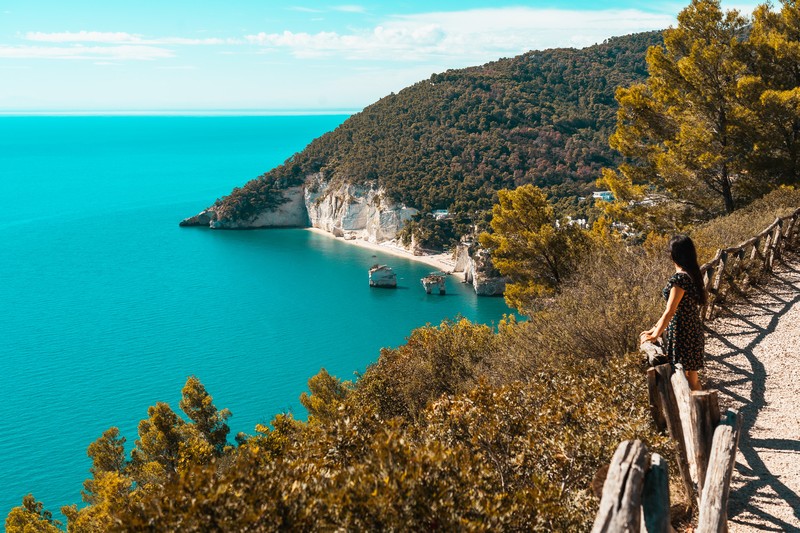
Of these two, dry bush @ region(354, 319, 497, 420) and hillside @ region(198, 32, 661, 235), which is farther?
hillside @ region(198, 32, 661, 235)

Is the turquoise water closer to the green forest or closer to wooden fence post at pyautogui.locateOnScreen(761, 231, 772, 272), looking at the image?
the green forest

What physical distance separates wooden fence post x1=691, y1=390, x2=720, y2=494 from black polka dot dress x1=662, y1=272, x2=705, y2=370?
4.43 feet

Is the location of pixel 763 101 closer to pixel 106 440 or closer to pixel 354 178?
pixel 106 440

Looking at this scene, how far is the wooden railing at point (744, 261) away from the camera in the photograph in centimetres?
997

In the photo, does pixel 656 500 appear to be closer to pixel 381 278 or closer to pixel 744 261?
pixel 744 261

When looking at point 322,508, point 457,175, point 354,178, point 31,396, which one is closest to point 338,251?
point 354,178

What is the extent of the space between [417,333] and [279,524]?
665 inches

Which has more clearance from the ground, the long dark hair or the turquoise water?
the long dark hair

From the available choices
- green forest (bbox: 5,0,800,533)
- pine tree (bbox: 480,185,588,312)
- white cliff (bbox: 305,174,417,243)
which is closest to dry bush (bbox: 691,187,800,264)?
green forest (bbox: 5,0,800,533)

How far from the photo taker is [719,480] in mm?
3871

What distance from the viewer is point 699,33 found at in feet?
60.7

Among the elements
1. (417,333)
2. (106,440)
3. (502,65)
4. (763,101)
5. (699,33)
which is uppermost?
(502,65)

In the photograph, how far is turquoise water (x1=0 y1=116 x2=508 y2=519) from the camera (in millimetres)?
37125

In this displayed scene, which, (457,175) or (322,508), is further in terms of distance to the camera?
(457,175)
